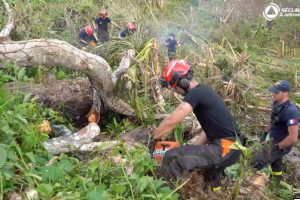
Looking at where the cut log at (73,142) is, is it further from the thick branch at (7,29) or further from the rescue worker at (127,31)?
the rescue worker at (127,31)

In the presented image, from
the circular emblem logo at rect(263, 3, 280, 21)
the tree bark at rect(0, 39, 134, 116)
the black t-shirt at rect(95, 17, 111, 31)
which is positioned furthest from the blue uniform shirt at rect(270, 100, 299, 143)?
the circular emblem logo at rect(263, 3, 280, 21)

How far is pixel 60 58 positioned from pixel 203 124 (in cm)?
195

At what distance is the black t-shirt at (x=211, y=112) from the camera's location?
3.73 meters

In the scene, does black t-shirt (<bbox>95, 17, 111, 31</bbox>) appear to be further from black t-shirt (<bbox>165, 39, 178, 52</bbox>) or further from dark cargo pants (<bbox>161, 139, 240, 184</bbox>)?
dark cargo pants (<bbox>161, 139, 240, 184</bbox>)

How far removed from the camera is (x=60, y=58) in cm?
486

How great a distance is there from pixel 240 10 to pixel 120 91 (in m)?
10.7

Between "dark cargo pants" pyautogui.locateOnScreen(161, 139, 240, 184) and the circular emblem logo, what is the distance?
1168 centimetres

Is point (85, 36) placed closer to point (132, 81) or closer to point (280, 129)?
point (132, 81)

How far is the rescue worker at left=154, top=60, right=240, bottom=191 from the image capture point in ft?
12.3

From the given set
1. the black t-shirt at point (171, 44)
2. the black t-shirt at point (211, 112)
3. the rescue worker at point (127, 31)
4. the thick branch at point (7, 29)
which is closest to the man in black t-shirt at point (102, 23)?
the black t-shirt at point (171, 44)

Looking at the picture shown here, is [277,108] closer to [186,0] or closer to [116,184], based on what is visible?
[116,184]

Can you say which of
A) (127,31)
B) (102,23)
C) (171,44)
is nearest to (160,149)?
(127,31)

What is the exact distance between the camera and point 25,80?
5.04 m

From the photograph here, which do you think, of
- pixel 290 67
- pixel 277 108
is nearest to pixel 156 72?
pixel 277 108
